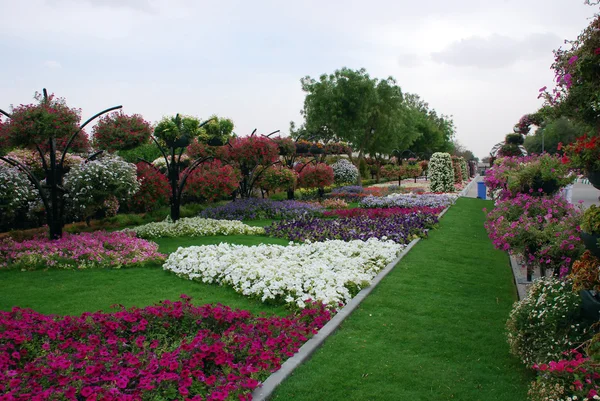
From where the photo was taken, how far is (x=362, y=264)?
300 inches

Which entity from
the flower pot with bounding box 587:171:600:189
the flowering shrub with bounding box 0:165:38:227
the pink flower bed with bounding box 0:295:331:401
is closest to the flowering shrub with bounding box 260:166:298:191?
the flowering shrub with bounding box 0:165:38:227

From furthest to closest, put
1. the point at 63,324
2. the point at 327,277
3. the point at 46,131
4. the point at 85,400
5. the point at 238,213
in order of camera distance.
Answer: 1. the point at 238,213
2. the point at 46,131
3. the point at 327,277
4. the point at 63,324
5. the point at 85,400

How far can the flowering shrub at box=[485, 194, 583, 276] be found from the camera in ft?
17.7

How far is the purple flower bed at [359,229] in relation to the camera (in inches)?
412

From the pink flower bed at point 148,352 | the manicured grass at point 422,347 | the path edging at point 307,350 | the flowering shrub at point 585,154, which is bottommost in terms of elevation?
the manicured grass at point 422,347

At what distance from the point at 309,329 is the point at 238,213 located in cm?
1029

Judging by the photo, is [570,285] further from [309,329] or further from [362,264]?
[362,264]

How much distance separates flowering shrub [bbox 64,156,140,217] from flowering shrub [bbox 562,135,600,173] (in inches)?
371

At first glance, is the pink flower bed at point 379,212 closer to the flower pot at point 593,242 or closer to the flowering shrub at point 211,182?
the flowering shrub at point 211,182

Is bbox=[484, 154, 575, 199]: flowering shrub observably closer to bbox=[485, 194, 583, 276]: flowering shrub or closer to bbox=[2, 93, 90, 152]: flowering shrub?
bbox=[485, 194, 583, 276]: flowering shrub

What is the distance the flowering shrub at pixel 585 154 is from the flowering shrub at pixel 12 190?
396 inches

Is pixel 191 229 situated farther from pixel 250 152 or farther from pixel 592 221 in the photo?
pixel 592 221

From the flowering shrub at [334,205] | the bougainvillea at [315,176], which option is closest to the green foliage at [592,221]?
the flowering shrub at [334,205]

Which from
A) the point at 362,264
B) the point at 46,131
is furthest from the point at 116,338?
the point at 46,131
